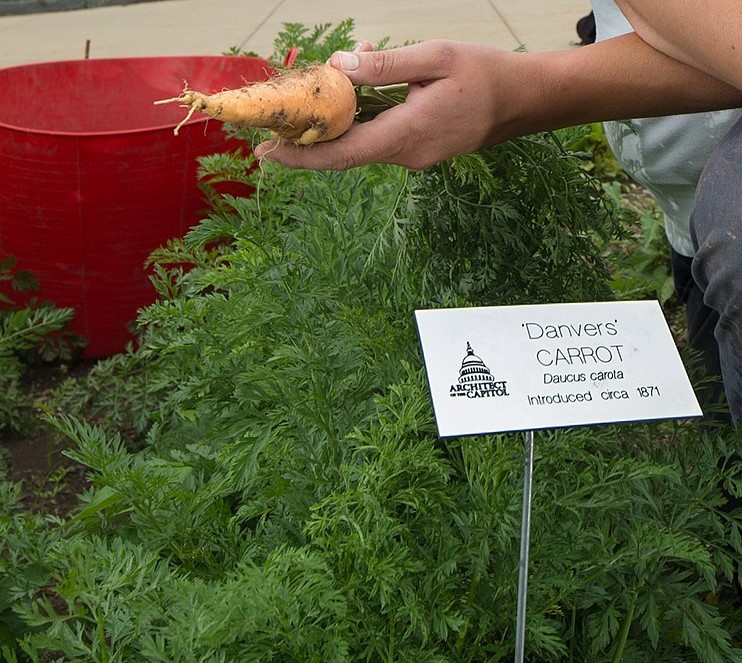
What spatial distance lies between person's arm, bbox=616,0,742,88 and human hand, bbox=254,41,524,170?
9.5 inches

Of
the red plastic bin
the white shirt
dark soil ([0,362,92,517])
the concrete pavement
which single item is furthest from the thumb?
the concrete pavement

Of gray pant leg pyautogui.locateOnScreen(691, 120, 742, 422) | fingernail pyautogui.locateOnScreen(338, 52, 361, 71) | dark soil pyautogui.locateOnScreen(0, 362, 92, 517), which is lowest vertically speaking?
dark soil pyautogui.locateOnScreen(0, 362, 92, 517)

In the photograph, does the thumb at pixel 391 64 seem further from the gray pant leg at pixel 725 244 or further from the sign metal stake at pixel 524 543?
the sign metal stake at pixel 524 543

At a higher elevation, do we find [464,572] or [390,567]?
[390,567]

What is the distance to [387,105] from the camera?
5.94ft

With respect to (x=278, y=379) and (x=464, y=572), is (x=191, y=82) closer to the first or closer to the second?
(x=278, y=379)

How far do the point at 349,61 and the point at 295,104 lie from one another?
0.11m

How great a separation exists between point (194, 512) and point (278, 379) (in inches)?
10.6

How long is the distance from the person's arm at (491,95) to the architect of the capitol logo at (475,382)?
42 centimetres

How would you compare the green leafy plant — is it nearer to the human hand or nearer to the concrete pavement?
the human hand

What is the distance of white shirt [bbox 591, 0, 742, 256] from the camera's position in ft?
7.10

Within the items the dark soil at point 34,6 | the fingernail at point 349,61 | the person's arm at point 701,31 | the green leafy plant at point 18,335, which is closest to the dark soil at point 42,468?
the green leafy plant at point 18,335

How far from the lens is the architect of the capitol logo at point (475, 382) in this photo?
1342 millimetres

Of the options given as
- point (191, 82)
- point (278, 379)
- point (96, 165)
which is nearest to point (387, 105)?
point (278, 379)
